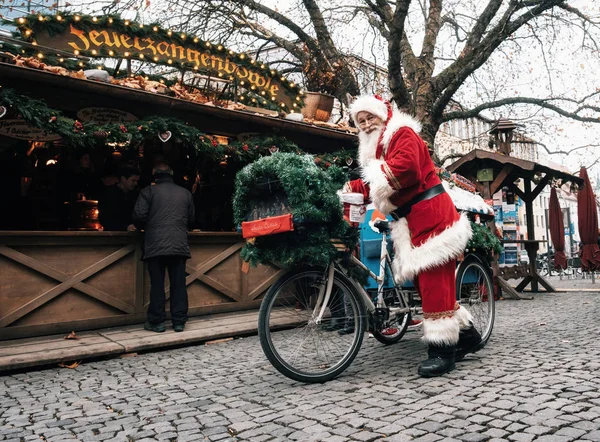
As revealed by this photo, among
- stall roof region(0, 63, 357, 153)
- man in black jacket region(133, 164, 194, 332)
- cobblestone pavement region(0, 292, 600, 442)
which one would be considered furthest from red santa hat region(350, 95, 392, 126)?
stall roof region(0, 63, 357, 153)

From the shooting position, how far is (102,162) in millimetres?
8539

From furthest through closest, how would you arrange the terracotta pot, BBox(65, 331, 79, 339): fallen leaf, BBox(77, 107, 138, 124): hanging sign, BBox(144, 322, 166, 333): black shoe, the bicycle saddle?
the terracotta pot < BBox(77, 107, 138, 124): hanging sign < BBox(144, 322, 166, 333): black shoe < BBox(65, 331, 79, 339): fallen leaf < the bicycle saddle

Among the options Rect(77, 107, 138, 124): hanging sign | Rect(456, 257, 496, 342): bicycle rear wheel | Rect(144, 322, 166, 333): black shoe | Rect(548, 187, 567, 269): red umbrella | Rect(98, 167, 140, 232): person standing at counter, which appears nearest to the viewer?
Rect(456, 257, 496, 342): bicycle rear wheel

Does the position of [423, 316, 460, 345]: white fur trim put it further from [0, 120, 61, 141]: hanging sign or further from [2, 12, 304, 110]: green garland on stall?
[2, 12, 304, 110]: green garland on stall

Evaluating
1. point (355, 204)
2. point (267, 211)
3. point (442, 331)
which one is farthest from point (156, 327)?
point (442, 331)

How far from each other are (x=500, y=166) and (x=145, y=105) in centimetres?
716

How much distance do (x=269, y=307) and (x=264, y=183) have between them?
90cm

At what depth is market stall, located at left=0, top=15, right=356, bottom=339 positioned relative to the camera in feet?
18.0

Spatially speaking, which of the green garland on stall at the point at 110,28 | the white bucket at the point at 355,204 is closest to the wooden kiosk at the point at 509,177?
the green garland on stall at the point at 110,28

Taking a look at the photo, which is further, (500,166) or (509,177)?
(509,177)

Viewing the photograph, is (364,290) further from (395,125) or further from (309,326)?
(395,125)

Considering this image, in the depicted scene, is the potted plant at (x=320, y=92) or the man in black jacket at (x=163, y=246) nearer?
the man in black jacket at (x=163, y=246)

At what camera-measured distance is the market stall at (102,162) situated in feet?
18.0

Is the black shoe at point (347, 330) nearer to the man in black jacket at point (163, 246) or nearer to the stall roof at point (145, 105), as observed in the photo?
the man in black jacket at point (163, 246)
